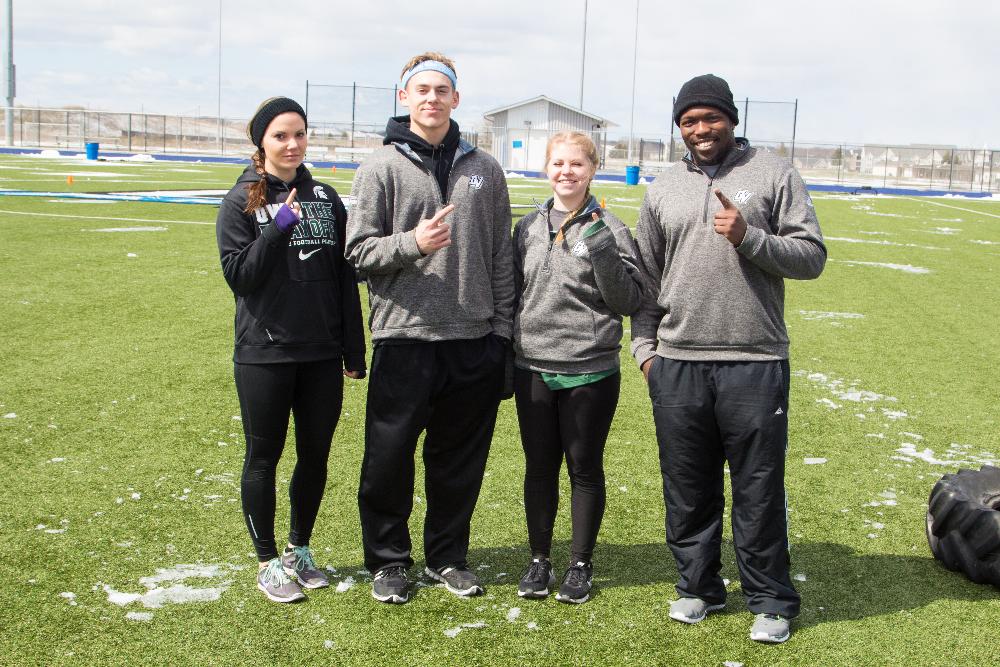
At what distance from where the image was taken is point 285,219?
328cm

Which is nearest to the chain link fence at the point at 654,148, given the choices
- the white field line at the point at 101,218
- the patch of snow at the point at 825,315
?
the white field line at the point at 101,218

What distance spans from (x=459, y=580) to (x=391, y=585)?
25 centimetres

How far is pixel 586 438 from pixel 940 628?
1329 mm

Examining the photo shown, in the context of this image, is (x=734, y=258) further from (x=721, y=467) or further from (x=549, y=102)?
(x=549, y=102)

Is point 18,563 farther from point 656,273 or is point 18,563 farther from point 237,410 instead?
point 656,273

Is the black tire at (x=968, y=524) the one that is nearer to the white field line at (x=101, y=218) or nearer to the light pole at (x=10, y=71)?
the white field line at (x=101, y=218)

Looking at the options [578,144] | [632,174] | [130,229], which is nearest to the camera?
[578,144]

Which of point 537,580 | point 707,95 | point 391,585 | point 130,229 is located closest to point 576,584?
point 537,580

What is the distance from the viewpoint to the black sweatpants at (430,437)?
353 cm

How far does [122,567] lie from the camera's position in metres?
3.79

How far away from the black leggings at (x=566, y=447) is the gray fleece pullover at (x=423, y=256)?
12.9 inches

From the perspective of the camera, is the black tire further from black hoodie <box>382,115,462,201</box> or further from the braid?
the braid

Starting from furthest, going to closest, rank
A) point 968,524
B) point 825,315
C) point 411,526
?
point 825,315 < point 411,526 < point 968,524

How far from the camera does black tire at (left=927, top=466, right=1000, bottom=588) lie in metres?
3.72
